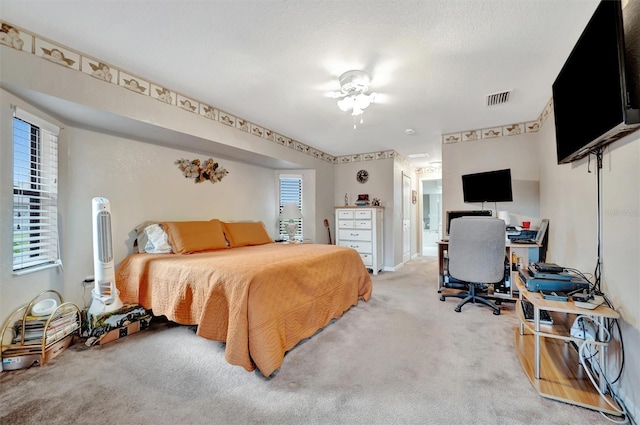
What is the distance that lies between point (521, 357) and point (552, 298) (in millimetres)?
624

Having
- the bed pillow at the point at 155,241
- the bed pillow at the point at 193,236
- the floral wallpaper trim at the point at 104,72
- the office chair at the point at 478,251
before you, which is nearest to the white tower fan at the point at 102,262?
the bed pillow at the point at 155,241

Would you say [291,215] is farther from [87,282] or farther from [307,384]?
[307,384]

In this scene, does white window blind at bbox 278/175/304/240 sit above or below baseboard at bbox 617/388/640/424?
above

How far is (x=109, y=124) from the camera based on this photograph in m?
2.54

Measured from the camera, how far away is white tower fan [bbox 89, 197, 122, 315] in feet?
7.50

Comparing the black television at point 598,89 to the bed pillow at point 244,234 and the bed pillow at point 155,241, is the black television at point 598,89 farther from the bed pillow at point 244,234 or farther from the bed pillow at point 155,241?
the bed pillow at point 155,241

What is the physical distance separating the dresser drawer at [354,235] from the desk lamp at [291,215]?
1.01m

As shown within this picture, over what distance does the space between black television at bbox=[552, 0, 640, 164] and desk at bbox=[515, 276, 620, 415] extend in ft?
3.21

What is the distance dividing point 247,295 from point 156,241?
1.73 metres

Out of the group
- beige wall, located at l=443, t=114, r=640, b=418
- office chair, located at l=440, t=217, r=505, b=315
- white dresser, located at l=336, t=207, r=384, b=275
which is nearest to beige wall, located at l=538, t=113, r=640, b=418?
beige wall, located at l=443, t=114, r=640, b=418

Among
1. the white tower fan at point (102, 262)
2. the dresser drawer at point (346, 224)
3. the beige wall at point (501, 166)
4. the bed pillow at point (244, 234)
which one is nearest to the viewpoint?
the white tower fan at point (102, 262)

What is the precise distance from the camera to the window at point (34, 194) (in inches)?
80.5

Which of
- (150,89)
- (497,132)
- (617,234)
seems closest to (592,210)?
(617,234)

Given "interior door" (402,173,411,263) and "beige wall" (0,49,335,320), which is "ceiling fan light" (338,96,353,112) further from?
"interior door" (402,173,411,263)
